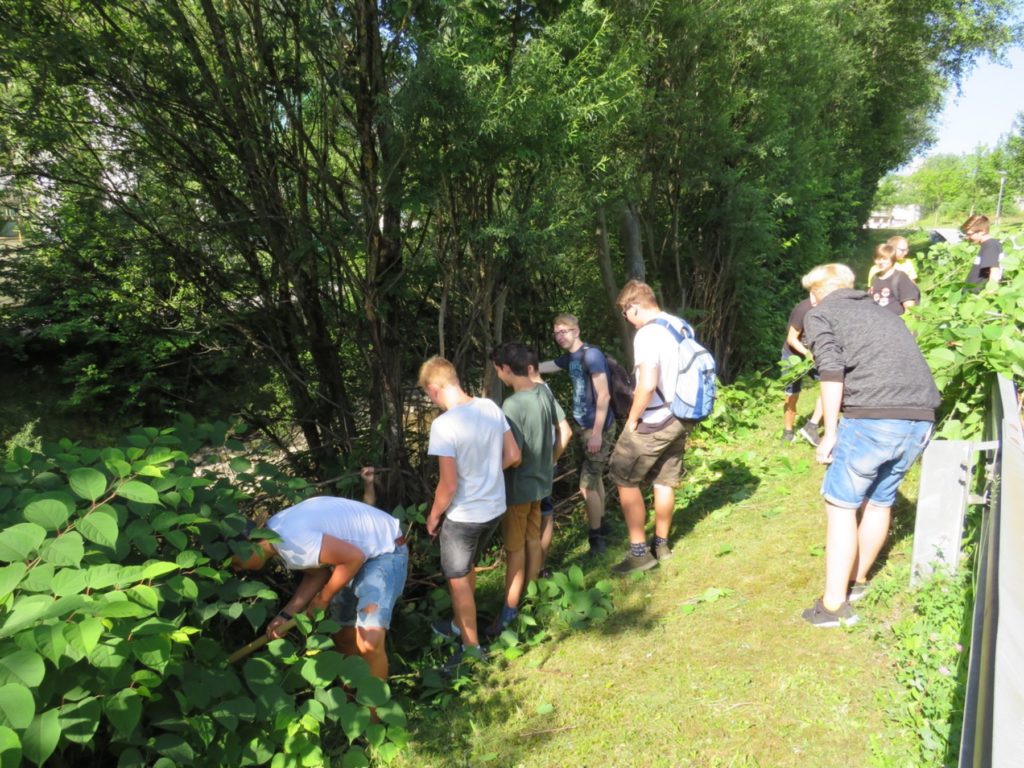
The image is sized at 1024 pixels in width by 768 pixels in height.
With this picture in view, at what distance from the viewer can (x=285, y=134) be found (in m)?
4.96

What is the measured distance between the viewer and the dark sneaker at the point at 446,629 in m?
4.02

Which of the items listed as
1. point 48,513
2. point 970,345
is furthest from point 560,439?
point 48,513

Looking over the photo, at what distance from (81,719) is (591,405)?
3.52 metres

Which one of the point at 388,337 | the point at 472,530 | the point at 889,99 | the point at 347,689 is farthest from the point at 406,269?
the point at 889,99

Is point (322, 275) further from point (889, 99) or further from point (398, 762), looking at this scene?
point (889, 99)

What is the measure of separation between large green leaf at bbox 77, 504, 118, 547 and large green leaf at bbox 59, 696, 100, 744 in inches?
17.6

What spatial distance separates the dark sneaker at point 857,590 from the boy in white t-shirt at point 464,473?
184 cm

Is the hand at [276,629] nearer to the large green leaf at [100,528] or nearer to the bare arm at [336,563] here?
the bare arm at [336,563]

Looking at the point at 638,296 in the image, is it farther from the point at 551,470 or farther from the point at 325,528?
the point at 325,528

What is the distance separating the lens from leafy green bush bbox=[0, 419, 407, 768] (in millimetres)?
1820

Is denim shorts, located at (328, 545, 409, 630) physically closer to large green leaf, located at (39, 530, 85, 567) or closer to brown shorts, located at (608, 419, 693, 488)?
large green leaf, located at (39, 530, 85, 567)

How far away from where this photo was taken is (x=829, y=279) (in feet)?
11.2

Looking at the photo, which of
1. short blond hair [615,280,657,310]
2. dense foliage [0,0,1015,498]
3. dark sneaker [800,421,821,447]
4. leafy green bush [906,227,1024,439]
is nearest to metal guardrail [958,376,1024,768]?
leafy green bush [906,227,1024,439]

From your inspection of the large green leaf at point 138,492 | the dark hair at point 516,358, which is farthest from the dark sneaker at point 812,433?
the large green leaf at point 138,492
